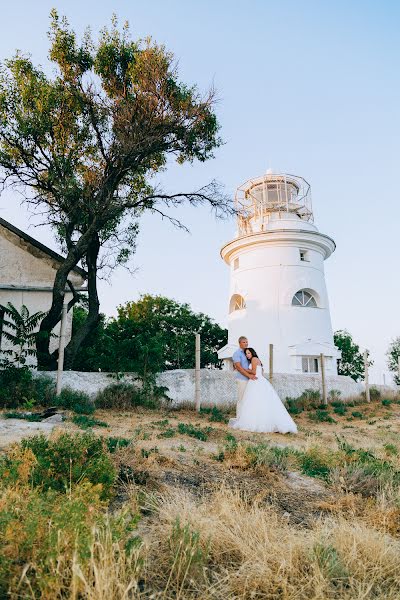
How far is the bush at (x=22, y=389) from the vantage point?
1116cm

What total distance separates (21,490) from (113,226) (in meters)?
13.5

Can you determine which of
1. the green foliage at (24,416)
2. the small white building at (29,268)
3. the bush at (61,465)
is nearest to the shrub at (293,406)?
the small white building at (29,268)

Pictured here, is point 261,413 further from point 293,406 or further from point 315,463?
point 293,406

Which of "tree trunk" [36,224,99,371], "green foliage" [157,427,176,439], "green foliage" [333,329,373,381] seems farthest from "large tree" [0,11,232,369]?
"green foliage" [333,329,373,381]

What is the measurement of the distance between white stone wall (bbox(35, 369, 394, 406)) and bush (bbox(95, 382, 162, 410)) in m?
0.25

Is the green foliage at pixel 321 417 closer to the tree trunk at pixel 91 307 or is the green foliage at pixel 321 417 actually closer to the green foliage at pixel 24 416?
the tree trunk at pixel 91 307

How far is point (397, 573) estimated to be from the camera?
118 inches

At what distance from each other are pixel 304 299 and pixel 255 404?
1327cm

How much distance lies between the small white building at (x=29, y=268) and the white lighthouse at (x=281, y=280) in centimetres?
916

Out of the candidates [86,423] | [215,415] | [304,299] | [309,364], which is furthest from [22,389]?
[304,299]

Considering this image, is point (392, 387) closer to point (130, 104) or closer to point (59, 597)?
point (130, 104)

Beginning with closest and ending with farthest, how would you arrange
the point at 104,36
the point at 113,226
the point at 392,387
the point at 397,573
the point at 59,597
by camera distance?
1. the point at 59,597
2. the point at 397,573
3. the point at 104,36
4. the point at 113,226
5. the point at 392,387

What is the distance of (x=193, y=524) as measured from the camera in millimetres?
3320

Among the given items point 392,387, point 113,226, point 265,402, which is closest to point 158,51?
point 113,226
